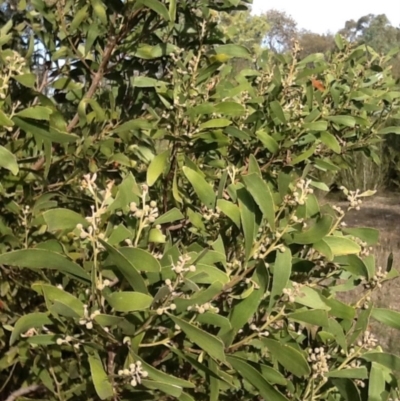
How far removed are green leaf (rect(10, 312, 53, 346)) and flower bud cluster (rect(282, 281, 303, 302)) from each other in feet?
1.17

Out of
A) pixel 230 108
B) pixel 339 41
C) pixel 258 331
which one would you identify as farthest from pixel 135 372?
pixel 339 41

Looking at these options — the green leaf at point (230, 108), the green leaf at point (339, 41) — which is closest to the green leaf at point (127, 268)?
the green leaf at point (230, 108)

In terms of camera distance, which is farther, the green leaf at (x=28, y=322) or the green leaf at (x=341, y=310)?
the green leaf at (x=341, y=310)

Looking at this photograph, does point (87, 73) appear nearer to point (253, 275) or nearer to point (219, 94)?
point (219, 94)

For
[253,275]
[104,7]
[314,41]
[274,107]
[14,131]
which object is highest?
[314,41]

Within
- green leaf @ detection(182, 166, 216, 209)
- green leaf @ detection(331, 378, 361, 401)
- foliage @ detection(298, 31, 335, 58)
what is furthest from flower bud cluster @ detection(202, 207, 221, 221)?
foliage @ detection(298, 31, 335, 58)

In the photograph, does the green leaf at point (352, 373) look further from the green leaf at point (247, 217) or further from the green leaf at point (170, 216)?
the green leaf at point (170, 216)

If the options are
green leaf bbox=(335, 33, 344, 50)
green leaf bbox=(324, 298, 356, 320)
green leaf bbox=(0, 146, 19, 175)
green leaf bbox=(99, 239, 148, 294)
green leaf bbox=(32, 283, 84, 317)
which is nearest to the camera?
green leaf bbox=(99, 239, 148, 294)

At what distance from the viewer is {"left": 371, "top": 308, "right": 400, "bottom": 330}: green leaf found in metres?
1.12

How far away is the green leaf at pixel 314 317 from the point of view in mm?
992

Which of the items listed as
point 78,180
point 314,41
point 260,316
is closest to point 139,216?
point 260,316

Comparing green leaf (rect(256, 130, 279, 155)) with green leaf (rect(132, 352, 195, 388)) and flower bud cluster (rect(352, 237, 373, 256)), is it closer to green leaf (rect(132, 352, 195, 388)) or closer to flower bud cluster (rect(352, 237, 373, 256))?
flower bud cluster (rect(352, 237, 373, 256))

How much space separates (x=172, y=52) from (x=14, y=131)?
0.36 metres

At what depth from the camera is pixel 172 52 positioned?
1357mm
